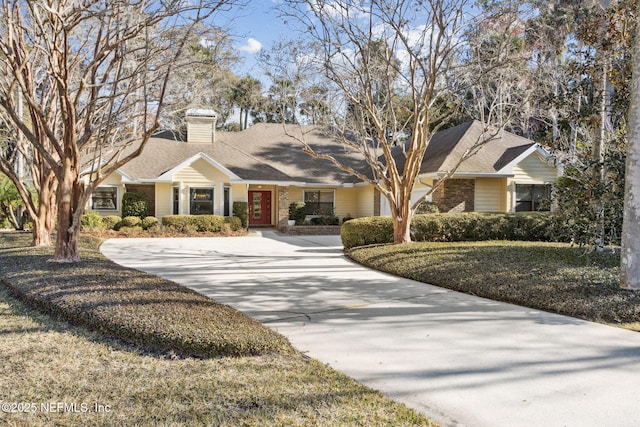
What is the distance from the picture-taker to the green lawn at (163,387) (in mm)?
3084

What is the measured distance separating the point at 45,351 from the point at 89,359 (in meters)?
0.57

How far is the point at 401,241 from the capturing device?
41.8ft

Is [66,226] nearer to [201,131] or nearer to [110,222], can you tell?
[110,222]

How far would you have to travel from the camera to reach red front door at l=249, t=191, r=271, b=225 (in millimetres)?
24047

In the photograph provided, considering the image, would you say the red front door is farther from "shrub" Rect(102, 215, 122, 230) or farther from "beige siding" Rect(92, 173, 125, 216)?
"shrub" Rect(102, 215, 122, 230)

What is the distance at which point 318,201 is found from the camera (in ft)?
79.2

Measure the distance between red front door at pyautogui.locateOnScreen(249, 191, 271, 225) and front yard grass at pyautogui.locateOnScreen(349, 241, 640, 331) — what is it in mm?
13568

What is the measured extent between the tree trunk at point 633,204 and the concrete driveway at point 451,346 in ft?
4.67

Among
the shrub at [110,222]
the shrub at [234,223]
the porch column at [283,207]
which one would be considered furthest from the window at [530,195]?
the shrub at [110,222]

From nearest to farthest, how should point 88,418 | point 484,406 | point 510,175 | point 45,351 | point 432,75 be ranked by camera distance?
1. point 88,418
2. point 484,406
3. point 45,351
4. point 432,75
5. point 510,175

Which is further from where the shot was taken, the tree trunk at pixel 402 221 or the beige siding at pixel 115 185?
the beige siding at pixel 115 185

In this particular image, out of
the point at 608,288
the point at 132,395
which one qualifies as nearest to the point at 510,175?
the point at 608,288

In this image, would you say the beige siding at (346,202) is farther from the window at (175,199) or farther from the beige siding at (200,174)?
the window at (175,199)

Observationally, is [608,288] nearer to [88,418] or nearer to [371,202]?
[88,418]
